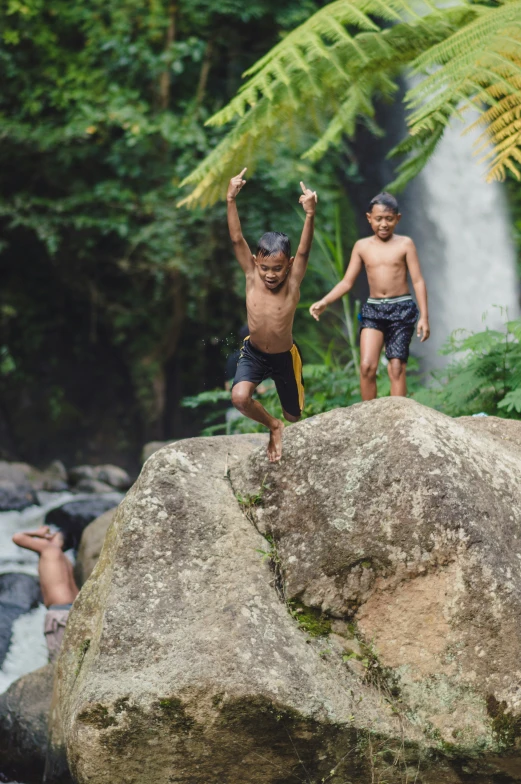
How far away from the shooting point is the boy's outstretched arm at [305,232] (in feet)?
10.4

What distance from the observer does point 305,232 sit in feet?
10.6

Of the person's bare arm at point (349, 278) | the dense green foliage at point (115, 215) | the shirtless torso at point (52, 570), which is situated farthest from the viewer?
the dense green foliage at point (115, 215)

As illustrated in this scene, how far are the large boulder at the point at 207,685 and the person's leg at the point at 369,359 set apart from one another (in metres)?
1.20

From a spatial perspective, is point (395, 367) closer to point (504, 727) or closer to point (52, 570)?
point (504, 727)

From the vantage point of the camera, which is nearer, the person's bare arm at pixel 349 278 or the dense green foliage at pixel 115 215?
the person's bare arm at pixel 349 278

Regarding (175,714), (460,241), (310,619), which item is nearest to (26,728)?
(175,714)

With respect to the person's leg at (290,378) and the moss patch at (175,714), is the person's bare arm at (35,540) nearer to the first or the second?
the person's leg at (290,378)

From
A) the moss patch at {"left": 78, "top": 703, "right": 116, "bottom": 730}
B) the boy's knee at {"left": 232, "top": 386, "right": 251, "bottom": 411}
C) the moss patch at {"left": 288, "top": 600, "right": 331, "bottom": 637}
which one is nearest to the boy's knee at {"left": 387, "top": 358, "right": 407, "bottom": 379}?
the boy's knee at {"left": 232, "top": 386, "right": 251, "bottom": 411}

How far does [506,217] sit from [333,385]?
6387 mm

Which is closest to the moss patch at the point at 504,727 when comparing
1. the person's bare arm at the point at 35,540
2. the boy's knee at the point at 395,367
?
the boy's knee at the point at 395,367

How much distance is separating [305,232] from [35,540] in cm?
403

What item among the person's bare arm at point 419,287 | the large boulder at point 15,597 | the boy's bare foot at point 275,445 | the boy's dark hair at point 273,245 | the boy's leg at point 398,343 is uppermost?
the boy's dark hair at point 273,245

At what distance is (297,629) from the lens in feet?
10.5

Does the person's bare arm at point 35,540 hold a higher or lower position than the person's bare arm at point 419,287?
lower
